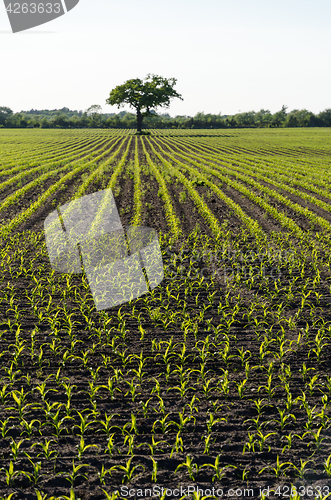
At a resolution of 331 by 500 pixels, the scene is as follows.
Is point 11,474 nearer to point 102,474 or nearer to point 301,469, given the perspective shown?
point 102,474

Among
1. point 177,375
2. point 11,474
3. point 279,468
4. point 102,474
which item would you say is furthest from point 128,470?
point 177,375

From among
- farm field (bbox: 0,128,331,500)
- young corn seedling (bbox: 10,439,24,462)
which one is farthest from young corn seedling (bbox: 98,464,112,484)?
young corn seedling (bbox: 10,439,24,462)

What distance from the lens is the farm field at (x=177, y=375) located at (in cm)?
371

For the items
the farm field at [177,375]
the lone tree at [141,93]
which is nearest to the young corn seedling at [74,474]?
the farm field at [177,375]

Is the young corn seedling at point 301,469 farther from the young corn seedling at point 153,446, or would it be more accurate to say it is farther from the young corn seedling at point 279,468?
the young corn seedling at point 153,446

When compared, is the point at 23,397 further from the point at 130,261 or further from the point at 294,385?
the point at 130,261

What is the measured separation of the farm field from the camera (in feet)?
12.2

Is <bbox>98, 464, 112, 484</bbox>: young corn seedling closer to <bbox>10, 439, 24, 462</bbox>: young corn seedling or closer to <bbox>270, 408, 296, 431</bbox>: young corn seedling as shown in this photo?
<bbox>10, 439, 24, 462</bbox>: young corn seedling

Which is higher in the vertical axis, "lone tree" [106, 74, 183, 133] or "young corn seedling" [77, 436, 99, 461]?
"lone tree" [106, 74, 183, 133]

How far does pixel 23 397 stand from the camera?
4.52m

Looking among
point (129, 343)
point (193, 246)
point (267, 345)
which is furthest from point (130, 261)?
point (267, 345)

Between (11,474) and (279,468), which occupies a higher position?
(11,474)

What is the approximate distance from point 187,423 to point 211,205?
11462 mm

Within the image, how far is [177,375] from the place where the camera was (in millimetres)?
5289
